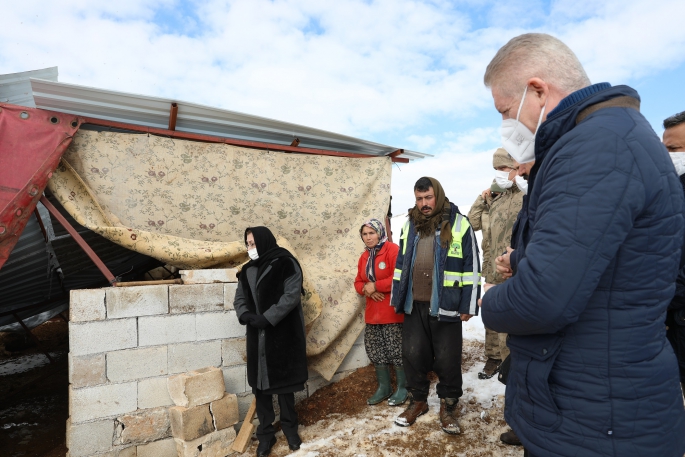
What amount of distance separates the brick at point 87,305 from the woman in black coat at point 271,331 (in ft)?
3.83

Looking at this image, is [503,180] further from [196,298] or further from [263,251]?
[196,298]

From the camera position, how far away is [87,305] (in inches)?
141

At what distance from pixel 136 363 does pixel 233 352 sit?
89cm

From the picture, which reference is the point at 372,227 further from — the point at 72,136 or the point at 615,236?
the point at 615,236

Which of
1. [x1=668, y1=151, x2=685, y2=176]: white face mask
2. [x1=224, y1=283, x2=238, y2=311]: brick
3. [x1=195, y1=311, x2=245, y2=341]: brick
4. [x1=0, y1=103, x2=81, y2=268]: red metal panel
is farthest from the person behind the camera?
[x1=224, y1=283, x2=238, y2=311]: brick

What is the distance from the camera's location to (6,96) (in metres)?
3.91

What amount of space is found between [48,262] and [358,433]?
4414 millimetres

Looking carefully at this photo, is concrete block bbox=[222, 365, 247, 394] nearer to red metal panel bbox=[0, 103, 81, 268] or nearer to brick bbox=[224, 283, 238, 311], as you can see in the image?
brick bbox=[224, 283, 238, 311]

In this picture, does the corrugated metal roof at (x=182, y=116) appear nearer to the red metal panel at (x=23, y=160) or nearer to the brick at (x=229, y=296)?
the red metal panel at (x=23, y=160)

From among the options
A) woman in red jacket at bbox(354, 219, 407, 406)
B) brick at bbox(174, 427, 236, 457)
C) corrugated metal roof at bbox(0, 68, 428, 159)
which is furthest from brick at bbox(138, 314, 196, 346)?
corrugated metal roof at bbox(0, 68, 428, 159)

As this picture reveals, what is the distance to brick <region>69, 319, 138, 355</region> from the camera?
11.6ft

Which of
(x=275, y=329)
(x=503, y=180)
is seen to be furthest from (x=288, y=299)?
(x=503, y=180)

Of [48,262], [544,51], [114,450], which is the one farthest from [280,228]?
[544,51]

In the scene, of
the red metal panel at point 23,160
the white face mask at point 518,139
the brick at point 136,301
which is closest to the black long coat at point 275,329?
the brick at point 136,301
